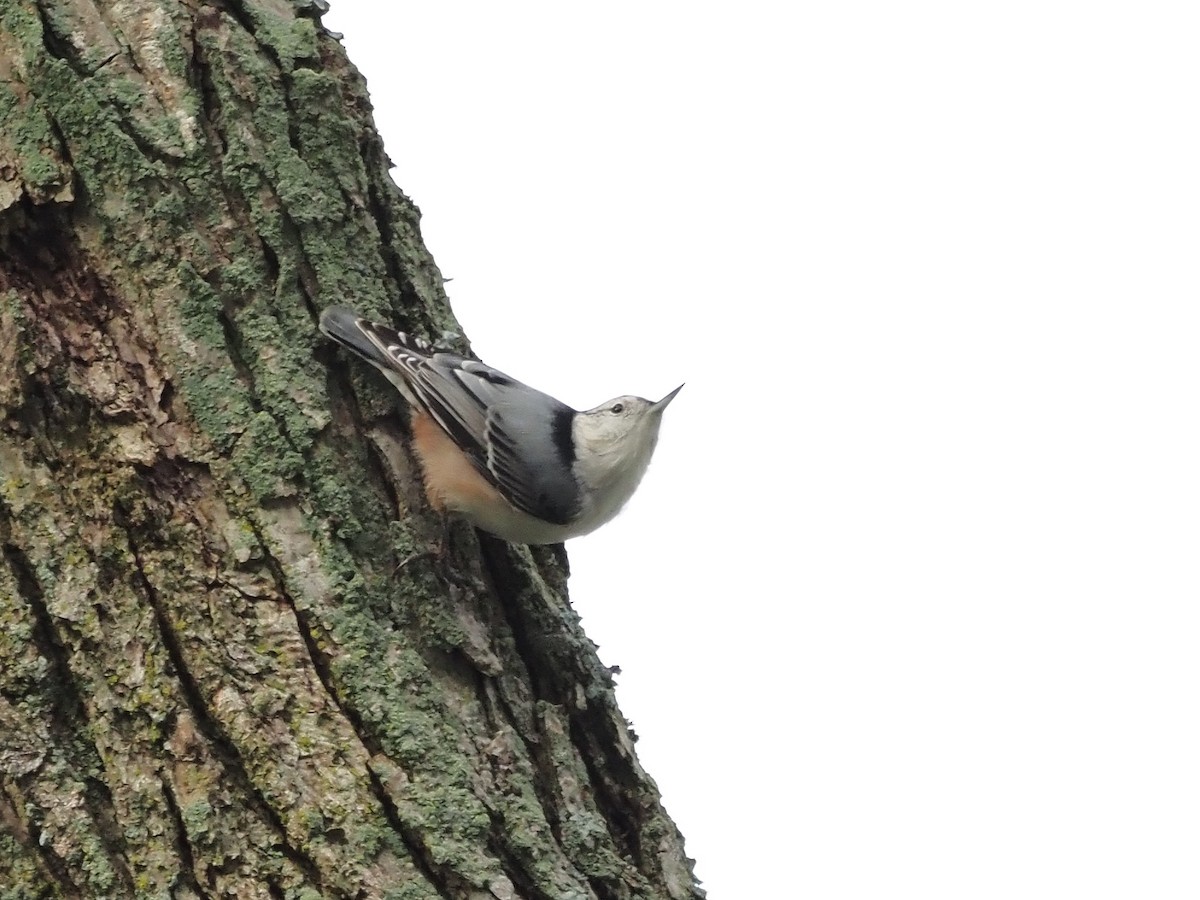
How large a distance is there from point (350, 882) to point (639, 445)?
1.54 metres

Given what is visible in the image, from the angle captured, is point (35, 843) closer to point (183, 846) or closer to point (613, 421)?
point (183, 846)

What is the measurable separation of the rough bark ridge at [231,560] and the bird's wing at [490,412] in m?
0.06

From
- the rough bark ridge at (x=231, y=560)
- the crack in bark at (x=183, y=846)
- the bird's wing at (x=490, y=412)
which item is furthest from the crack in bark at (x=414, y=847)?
the bird's wing at (x=490, y=412)

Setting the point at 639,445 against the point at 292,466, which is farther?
the point at 639,445

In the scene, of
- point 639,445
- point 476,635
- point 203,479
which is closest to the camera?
point 203,479

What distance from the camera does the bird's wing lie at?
2305 millimetres

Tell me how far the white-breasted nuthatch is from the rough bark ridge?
0.22 ft

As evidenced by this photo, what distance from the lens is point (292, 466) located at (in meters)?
A: 2.07

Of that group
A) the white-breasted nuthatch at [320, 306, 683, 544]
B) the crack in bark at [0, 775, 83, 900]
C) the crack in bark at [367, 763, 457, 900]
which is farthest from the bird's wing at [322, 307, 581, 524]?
the crack in bark at [0, 775, 83, 900]

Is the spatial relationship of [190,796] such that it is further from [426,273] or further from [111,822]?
[426,273]

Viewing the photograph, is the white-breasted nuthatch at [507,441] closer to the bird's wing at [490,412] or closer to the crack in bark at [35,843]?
the bird's wing at [490,412]

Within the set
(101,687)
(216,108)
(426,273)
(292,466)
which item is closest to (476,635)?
(292,466)

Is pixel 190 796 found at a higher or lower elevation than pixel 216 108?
lower

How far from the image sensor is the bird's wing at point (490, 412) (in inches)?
90.7
